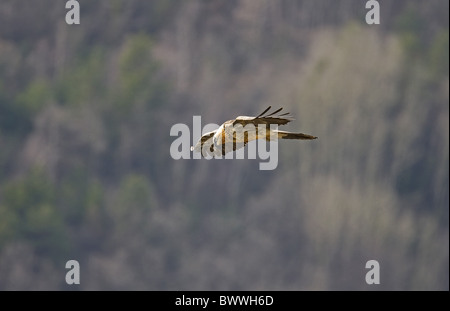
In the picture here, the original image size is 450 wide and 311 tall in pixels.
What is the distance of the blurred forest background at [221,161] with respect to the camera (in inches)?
1729

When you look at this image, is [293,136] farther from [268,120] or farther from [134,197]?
[134,197]

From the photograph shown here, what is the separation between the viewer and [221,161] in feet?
156

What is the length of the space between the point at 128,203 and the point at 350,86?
8.36 meters

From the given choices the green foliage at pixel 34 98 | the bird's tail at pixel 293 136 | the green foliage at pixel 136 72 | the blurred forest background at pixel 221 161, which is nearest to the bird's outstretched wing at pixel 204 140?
the bird's tail at pixel 293 136

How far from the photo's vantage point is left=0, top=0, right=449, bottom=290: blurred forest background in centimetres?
4391

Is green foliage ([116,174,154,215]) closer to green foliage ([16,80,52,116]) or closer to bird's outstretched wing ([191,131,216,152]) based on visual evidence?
green foliage ([16,80,52,116])

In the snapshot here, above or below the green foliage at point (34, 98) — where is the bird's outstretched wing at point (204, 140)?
below

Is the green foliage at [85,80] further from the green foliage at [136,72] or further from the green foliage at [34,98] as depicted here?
the green foliage at [136,72]

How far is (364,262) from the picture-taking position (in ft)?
140

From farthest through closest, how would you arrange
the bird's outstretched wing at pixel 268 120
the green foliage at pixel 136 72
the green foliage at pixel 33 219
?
1. the green foliage at pixel 136 72
2. the green foliage at pixel 33 219
3. the bird's outstretched wing at pixel 268 120

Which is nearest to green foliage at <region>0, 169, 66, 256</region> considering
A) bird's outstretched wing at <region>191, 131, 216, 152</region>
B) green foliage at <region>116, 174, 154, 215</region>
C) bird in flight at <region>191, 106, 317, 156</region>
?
green foliage at <region>116, 174, 154, 215</region>

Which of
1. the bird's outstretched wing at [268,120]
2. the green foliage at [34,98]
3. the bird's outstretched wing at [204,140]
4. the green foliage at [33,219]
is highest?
the green foliage at [34,98]

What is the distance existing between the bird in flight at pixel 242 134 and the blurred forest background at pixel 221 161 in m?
28.1

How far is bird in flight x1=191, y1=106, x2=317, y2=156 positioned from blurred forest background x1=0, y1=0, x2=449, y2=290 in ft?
92.1
